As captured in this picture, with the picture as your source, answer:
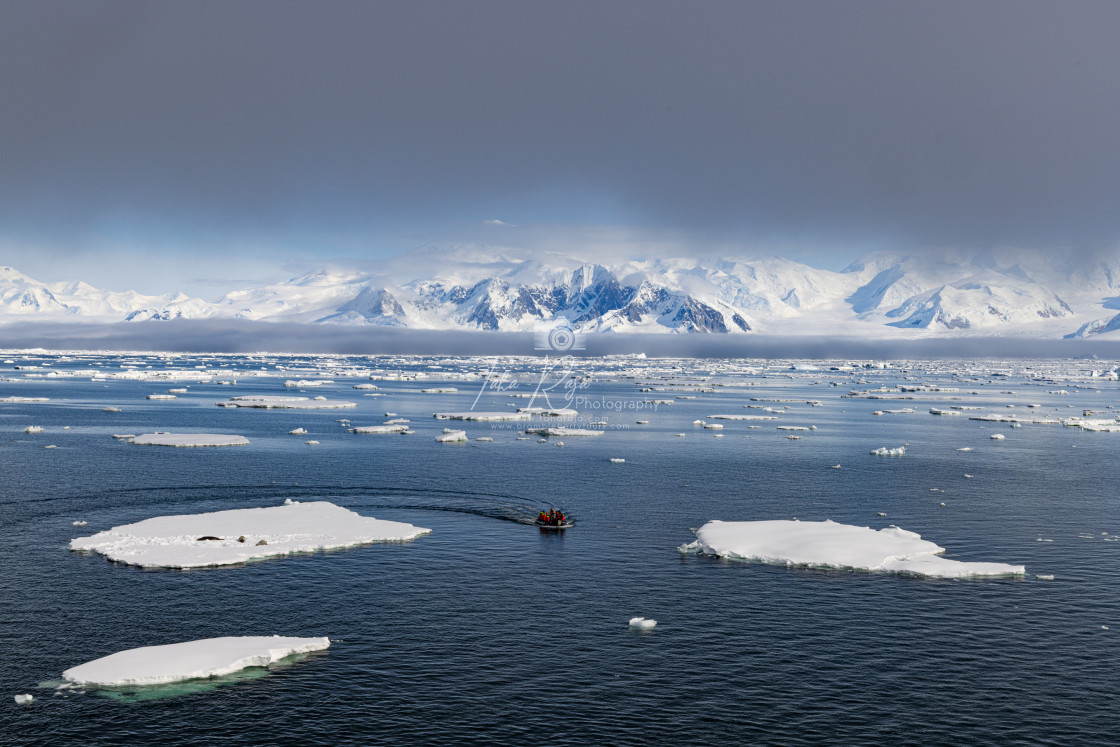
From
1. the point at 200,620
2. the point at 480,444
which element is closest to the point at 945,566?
the point at 200,620

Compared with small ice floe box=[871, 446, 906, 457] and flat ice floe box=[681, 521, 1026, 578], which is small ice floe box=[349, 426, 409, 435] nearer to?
small ice floe box=[871, 446, 906, 457]

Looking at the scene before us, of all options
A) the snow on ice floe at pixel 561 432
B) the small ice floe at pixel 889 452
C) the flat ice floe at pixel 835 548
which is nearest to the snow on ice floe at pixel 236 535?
the flat ice floe at pixel 835 548

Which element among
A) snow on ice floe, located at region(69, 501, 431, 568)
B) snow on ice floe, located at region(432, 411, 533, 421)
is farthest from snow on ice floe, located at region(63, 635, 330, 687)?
snow on ice floe, located at region(432, 411, 533, 421)

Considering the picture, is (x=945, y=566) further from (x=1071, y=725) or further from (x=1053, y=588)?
(x=1071, y=725)

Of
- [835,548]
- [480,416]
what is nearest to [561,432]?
[480,416]

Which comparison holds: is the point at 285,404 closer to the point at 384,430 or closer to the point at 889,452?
the point at 384,430
